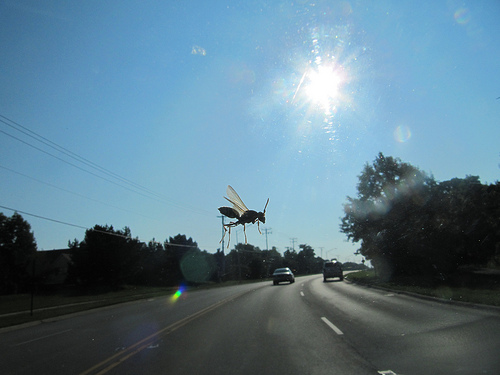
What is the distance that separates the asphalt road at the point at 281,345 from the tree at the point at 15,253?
3794 centimetres

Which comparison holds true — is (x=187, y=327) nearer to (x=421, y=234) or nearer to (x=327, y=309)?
(x=327, y=309)

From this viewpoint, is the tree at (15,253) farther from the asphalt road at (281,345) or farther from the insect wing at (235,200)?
the insect wing at (235,200)

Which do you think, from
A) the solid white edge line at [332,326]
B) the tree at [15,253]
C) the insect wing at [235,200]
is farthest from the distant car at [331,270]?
the insect wing at [235,200]

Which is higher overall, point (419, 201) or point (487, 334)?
point (419, 201)

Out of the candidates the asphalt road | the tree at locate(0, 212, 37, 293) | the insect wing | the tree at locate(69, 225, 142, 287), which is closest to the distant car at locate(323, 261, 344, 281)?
the tree at locate(69, 225, 142, 287)

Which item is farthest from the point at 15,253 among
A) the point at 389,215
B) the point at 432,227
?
the point at 432,227

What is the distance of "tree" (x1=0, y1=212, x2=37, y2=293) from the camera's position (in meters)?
44.0

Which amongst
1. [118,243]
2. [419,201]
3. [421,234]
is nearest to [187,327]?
[421,234]

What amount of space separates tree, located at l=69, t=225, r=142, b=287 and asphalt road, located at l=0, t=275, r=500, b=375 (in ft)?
118

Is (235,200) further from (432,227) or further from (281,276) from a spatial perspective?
(281,276)

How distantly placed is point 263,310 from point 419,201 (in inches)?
846

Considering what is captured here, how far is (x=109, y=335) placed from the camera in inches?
418

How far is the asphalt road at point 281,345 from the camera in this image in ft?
20.3

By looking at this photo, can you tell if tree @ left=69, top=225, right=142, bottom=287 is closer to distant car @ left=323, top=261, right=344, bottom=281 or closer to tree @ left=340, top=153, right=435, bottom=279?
distant car @ left=323, top=261, right=344, bottom=281
